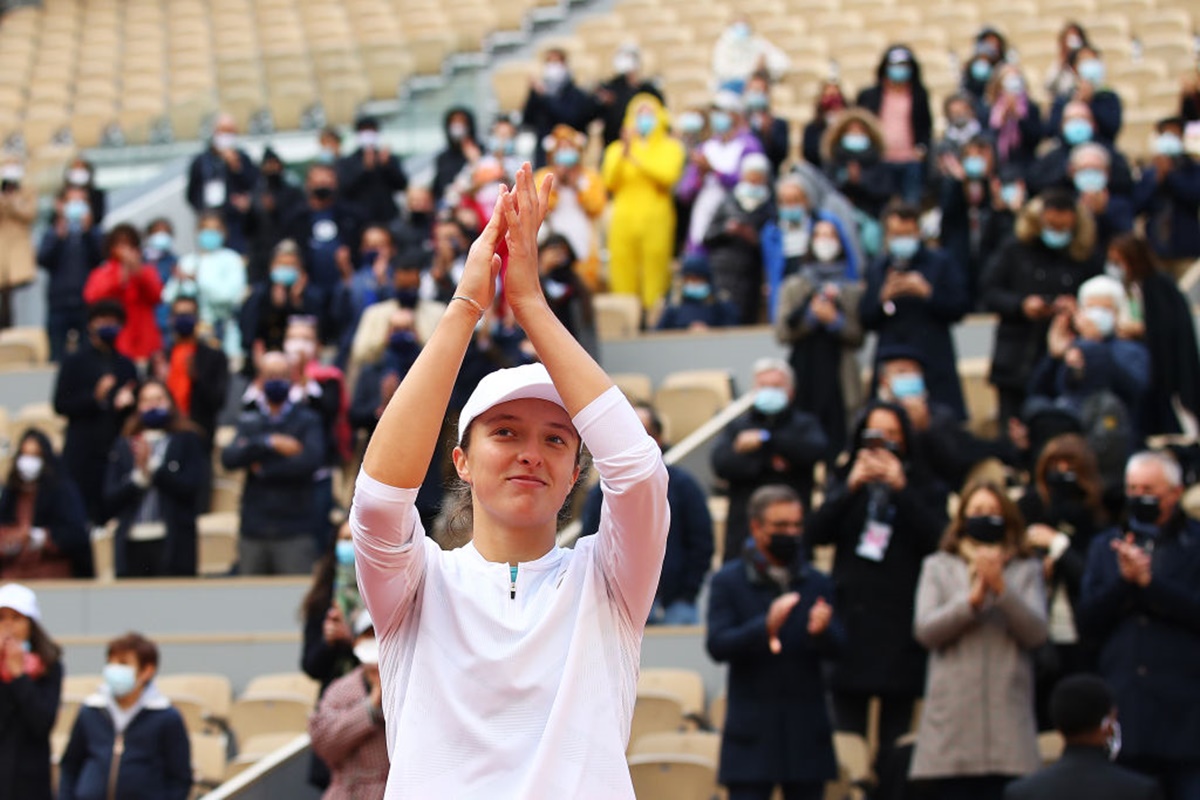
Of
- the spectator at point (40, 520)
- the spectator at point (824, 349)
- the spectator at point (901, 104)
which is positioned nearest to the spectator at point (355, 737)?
the spectator at point (824, 349)

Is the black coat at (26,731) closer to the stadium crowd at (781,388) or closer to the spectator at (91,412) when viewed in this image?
the stadium crowd at (781,388)

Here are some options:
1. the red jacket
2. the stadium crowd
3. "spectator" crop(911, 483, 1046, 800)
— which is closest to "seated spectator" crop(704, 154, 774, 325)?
the stadium crowd

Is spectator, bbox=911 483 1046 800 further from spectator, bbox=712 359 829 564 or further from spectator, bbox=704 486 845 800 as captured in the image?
spectator, bbox=712 359 829 564

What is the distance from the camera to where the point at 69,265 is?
1476 centimetres

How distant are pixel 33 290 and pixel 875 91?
6914 mm

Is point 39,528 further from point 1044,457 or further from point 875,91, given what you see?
point 875,91

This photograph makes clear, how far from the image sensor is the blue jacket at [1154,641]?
7.49 m

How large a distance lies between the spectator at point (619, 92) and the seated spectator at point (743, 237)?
249 cm

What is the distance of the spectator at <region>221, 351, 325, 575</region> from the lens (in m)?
10.8

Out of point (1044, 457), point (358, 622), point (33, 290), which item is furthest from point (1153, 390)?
point (33, 290)

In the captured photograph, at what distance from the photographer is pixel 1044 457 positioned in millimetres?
8734

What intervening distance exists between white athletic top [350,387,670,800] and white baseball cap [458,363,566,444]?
129 millimetres

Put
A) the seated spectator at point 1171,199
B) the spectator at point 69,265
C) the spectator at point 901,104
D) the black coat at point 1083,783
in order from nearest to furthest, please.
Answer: the black coat at point 1083,783
the seated spectator at point 1171,199
the spectator at point 901,104
the spectator at point 69,265

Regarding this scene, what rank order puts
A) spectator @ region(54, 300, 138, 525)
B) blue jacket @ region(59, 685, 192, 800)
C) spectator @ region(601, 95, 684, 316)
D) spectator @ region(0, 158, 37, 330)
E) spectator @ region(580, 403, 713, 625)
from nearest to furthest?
1. blue jacket @ region(59, 685, 192, 800)
2. spectator @ region(580, 403, 713, 625)
3. spectator @ region(54, 300, 138, 525)
4. spectator @ region(601, 95, 684, 316)
5. spectator @ region(0, 158, 37, 330)
